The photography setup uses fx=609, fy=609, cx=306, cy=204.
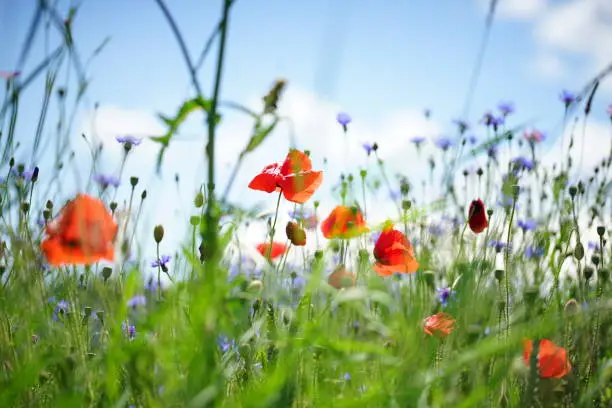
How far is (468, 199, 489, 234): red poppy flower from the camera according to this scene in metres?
1.46

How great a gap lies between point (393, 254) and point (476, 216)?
263mm

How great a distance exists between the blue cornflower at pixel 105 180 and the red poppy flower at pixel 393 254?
2.14ft

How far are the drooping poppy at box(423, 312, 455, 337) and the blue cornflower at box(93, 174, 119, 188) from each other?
776 mm

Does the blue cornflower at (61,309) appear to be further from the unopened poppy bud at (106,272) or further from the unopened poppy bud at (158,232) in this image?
the unopened poppy bud at (158,232)

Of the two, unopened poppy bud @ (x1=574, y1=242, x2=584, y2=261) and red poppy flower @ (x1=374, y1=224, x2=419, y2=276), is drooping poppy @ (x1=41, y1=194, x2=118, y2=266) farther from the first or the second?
unopened poppy bud @ (x1=574, y1=242, x2=584, y2=261)

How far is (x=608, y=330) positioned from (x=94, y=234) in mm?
1448

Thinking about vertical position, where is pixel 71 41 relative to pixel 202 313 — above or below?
above

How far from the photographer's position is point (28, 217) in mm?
1468

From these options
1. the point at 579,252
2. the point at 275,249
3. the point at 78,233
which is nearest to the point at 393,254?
the point at 275,249

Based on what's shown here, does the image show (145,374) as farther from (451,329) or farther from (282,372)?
(451,329)

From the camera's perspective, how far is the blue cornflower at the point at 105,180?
1.43 metres

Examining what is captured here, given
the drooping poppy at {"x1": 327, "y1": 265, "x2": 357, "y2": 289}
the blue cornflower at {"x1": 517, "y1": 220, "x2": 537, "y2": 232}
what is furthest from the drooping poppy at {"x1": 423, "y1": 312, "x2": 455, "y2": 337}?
the blue cornflower at {"x1": 517, "y1": 220, "x2": 537, "y2": 232}

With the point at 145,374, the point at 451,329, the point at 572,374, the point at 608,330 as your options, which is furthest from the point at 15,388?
the point at 608,330

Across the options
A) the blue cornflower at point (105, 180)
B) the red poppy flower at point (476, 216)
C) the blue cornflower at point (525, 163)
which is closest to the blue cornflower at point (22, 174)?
the blue cornflower at point (105, 180)
